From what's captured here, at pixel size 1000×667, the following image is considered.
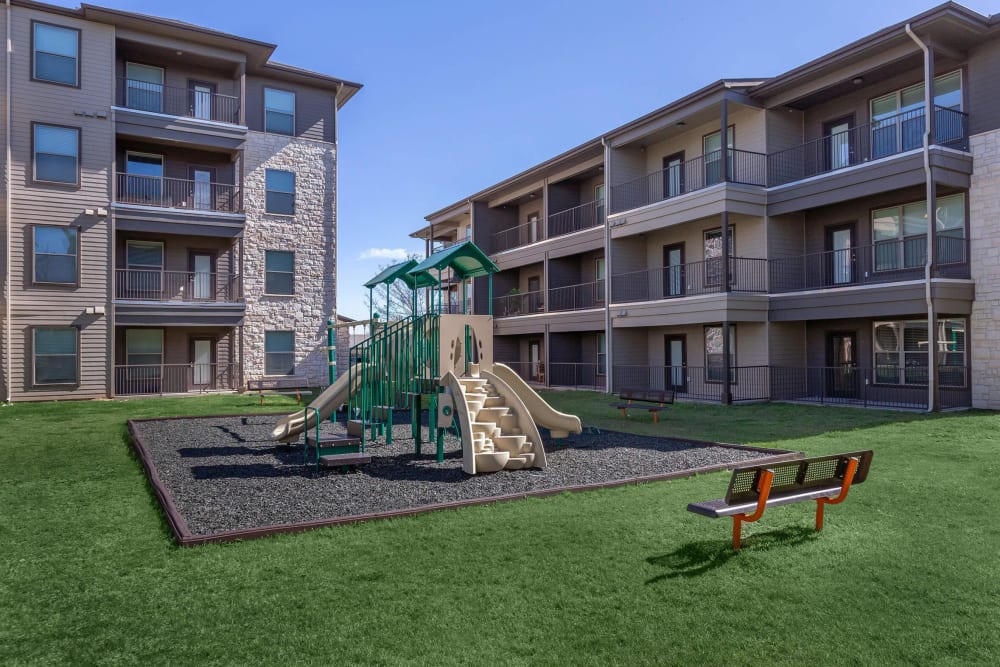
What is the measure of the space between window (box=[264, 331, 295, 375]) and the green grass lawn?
1993 cm

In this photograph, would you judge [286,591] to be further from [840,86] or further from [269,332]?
[269,332]

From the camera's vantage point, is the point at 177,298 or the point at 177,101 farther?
the point at 177,101

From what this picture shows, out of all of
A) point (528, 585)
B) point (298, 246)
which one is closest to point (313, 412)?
→ point (528, 585)

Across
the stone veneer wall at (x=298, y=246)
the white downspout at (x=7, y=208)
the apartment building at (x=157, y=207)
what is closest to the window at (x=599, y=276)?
the stone veneer wall at (x=298, y=246)

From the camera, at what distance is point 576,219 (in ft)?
103

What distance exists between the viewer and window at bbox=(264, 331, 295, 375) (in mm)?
27828

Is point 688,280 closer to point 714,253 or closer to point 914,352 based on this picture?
point 714,253

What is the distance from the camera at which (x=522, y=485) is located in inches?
342

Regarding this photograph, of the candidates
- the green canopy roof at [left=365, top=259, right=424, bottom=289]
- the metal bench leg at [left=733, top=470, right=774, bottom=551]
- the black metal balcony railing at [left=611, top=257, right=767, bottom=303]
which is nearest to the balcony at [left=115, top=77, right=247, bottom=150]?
the black metal balcony railing at [left=611, top=257, right=767, bottom=303]

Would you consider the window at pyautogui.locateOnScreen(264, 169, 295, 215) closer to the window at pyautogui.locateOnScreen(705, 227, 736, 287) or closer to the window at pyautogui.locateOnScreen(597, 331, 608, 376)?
the window at pyautogui.locateOnScreen(597, 331, 608, 376)

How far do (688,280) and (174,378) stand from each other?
20.1 meters

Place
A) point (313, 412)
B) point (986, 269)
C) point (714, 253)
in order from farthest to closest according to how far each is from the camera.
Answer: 1. point (714, 253)
2. point (986, 269)
3. point (313, 412)

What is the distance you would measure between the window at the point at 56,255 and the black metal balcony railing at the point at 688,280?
19.5m

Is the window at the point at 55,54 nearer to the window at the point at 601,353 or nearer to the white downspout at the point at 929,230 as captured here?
the window at the point at 601,353
